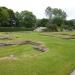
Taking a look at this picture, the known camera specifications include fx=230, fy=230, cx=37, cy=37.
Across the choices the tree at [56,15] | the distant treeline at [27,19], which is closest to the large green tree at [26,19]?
the distant treeline at [27,19]

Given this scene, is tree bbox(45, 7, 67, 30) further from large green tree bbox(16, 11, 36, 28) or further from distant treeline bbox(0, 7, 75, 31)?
large green tree bbox(16, 11, 36, 28)

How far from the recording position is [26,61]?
46.2ft

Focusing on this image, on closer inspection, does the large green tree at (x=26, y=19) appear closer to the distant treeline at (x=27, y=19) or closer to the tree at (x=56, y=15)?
the distant treeline at (x=27, y=19)

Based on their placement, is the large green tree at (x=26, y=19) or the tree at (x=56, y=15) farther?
the large green tree at (x=26, y=19)

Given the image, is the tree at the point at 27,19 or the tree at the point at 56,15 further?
the tree at the point at 27,19

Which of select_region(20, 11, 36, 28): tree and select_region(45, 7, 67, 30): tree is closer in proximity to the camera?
select_region(45, 7, 67, 30): tree

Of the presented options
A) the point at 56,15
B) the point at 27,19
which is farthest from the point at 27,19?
the point at 56,15

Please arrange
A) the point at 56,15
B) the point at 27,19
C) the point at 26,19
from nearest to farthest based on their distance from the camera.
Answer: the point at 56,15
the point at 26,19
the point at 27,19

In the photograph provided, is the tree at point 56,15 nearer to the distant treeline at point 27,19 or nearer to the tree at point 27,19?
the distant treeline at point 27,19

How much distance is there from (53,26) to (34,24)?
1206 inches

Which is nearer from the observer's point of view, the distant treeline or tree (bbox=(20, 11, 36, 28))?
the distant treeline

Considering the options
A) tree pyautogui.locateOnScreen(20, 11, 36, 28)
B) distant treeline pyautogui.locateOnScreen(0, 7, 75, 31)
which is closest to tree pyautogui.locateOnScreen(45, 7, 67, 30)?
distant treeline pyautogui.locateOnScreen(0, 7, 75, 31)

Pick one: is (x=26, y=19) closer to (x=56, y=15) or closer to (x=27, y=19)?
(x=27, y=19)

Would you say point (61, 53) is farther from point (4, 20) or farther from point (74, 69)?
point (4, 20)
